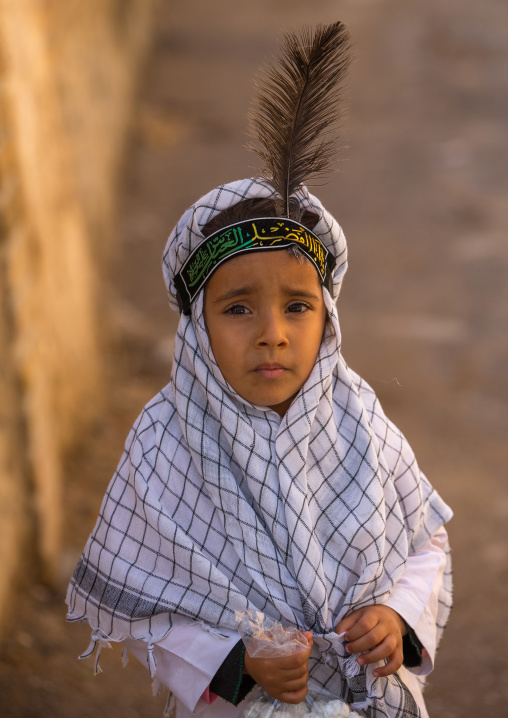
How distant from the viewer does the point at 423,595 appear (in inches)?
83.5

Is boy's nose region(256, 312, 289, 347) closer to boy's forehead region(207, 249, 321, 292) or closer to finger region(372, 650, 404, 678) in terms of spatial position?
boy's forehead region(207, 249, 321, 292)

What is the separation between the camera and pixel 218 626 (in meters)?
2.01

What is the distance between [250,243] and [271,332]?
0.21 m

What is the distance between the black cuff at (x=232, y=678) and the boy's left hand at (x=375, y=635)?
23 centimetres

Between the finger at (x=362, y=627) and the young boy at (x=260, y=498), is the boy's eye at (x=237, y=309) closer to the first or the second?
the young boy at (x=260, y=498)

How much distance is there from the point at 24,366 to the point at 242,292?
7.04 feet

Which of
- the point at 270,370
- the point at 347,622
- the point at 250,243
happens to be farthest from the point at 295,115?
the point at 347,622

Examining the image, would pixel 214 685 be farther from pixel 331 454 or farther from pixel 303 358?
pixel 303 358

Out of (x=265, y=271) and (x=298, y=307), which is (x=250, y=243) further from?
(x=298, y=307)

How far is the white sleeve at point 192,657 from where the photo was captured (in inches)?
77.8

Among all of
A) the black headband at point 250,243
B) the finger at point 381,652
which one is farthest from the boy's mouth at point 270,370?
the finger at point 381,652

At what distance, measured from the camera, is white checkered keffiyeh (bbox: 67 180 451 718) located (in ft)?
6.41

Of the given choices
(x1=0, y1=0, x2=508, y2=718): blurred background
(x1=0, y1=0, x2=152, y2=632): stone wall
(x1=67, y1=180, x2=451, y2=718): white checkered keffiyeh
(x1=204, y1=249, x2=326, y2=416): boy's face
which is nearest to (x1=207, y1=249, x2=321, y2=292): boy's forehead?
(x1=204, y1=249, x2=326, y2=416): boy's face

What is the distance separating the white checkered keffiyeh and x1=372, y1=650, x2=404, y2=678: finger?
0.03m
